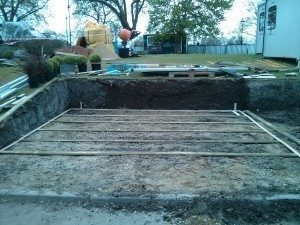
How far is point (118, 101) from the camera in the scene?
946 cm

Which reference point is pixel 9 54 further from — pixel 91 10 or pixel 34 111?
pixel 91 10

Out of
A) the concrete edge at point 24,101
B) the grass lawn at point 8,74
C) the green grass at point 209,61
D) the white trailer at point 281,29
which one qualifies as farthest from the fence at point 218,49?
the concrete edge at point 24,101

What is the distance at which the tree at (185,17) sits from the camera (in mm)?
29152

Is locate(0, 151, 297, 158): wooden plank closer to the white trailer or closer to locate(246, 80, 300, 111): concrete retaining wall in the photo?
locate(246, 80, 300, 111): concrete retaining wall

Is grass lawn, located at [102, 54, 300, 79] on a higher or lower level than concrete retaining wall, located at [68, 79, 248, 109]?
higher

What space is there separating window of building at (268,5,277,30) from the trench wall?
708 centimetres

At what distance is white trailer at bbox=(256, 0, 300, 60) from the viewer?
1227 centimetres

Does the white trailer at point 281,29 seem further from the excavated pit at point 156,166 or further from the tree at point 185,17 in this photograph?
the tree at point 185,17

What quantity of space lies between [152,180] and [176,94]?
5382 mm

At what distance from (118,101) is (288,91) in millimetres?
4829

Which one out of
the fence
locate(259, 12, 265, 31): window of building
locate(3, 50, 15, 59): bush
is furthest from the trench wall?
the fence

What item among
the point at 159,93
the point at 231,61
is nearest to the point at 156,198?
the point at 159,93

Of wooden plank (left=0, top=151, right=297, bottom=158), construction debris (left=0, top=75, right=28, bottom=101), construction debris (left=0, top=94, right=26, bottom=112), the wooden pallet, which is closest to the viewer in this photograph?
wooden plank (left=0, top=151, right=297, bottom=158)

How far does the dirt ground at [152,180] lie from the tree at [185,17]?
79.1 feet
